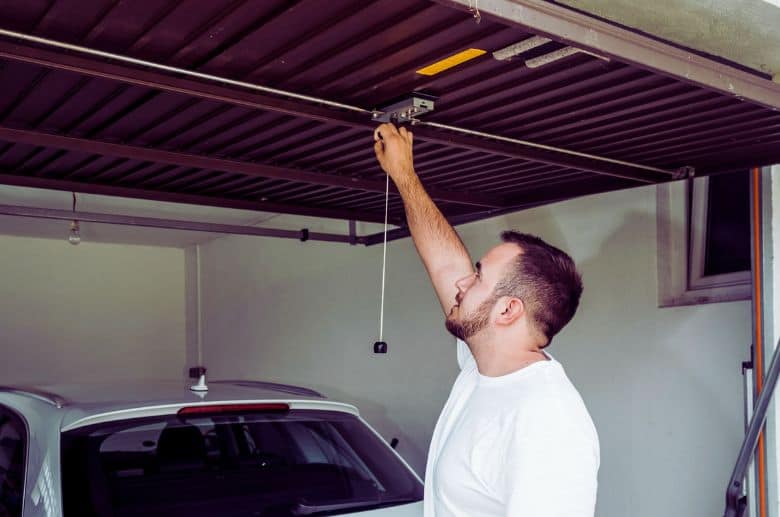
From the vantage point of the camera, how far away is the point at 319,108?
3.06 meters

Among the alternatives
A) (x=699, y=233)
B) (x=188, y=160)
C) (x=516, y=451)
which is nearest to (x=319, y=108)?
(x=188, y=160)

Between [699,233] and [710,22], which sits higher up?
[710,22]

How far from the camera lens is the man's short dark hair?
230 cm

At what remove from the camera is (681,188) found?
4.67 m

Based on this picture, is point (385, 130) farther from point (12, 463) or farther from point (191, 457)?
point (12, 463)

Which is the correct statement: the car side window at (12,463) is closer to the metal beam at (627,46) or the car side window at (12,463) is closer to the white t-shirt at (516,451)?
the white t-shirt at (516,451)

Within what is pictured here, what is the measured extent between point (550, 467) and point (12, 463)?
88.6 inches

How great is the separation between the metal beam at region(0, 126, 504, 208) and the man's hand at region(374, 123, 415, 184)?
3.65 feet

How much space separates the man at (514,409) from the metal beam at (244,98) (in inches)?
35.2

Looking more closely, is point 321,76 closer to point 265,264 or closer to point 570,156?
point 570,156

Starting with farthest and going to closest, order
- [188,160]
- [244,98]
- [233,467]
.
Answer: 1. [188,160]
2. [233,467]
3. [244,98]

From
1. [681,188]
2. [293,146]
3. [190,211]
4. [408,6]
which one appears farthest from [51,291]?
[408,6]

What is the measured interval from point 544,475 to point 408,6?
1.34 m

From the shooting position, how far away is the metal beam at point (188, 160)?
3428 mm
